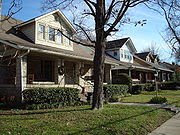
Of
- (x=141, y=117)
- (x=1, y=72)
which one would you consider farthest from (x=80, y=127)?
(x=1, y=72)

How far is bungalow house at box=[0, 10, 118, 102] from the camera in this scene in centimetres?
1692

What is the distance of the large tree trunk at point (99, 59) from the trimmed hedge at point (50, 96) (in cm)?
372

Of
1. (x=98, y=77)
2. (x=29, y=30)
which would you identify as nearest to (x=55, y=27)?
(x=29, y=30)

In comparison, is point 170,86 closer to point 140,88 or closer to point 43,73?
point 140,88

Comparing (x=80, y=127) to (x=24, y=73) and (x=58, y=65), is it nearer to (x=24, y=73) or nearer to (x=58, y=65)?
(x=24, y=73)

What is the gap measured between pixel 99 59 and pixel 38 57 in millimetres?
8331

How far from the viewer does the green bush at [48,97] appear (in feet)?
51.6

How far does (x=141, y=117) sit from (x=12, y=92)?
8871mm

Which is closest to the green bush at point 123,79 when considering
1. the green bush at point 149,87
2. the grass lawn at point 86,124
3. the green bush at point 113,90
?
the green bush at point 113,90

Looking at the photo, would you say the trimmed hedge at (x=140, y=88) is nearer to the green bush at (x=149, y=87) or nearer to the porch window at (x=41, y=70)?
the green bush at (x=149, y=87)

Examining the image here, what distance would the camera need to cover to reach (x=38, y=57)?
67.8ft

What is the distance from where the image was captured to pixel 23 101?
15883mm

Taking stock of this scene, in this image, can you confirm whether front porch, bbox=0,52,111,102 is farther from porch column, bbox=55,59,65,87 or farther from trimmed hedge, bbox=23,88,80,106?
trimmed hedge, bbox=23,88,80,106

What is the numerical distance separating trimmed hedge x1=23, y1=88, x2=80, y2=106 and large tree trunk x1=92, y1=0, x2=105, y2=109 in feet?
12.2
